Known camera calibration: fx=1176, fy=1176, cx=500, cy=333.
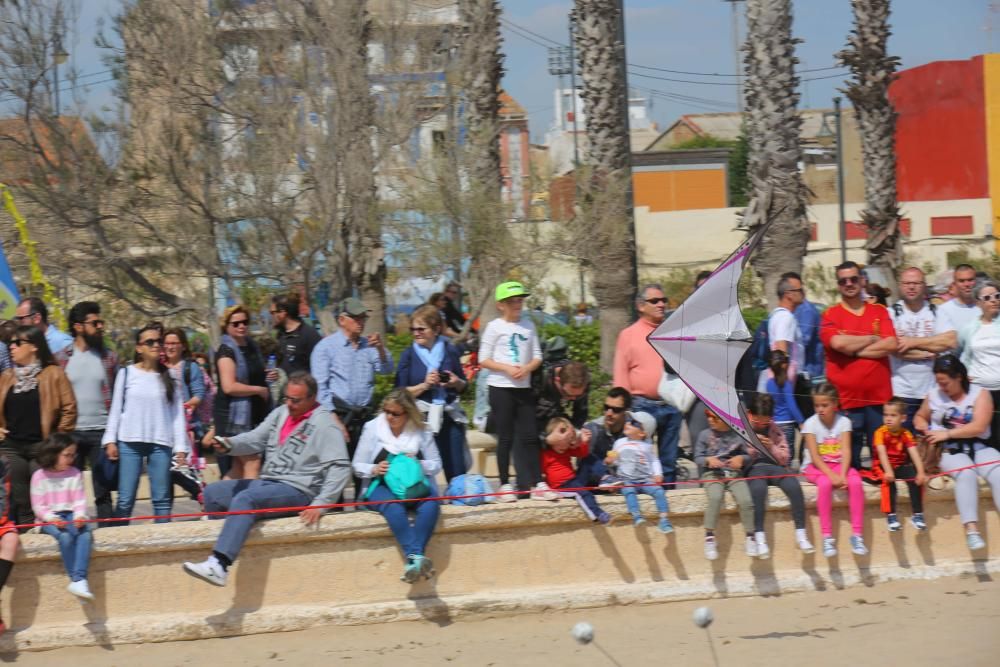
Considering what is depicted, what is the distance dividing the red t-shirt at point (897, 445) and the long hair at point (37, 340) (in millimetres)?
5649

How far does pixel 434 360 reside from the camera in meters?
8.70

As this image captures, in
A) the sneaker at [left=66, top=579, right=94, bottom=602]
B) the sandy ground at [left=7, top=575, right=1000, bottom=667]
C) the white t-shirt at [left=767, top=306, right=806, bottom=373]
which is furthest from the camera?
the white t-shirt at [left=767, top=306, right=806, bottom=373]

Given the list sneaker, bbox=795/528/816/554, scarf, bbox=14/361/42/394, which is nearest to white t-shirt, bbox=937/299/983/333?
sneaker, bbox=795/528/816/554

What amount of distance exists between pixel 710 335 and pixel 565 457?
1285mm

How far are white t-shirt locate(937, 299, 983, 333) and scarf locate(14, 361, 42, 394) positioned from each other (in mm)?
6688

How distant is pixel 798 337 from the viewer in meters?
9.18

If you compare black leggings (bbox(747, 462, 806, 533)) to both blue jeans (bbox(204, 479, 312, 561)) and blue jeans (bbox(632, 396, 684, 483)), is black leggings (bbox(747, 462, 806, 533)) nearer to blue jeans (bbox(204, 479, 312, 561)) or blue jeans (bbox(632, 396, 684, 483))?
blue jeans (bbox(632, 396, 684, 483))

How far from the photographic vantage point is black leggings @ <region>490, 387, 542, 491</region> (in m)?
8.11

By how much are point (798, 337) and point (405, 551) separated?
3.69 metres

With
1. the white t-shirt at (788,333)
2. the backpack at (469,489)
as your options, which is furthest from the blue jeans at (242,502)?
the white t-shirt at (788,333)

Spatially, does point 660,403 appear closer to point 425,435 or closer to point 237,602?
point 425,435

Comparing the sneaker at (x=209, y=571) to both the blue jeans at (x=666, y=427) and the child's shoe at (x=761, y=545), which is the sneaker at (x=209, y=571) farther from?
the child's shoe at (x=761, y=545)

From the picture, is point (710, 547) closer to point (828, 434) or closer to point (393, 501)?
point (828, 434)

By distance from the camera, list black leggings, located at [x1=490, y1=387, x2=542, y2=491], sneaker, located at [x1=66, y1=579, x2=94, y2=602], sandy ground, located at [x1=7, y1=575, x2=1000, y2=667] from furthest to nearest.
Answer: black leggings, located at [x1=490, y1=387, x2=542, y2=491] < sneaker, located at [x1=66, y1=579, x2=94, y2=602] < sandy ground, located at [x1=7, y1=575, x2=1000, y2=667]
